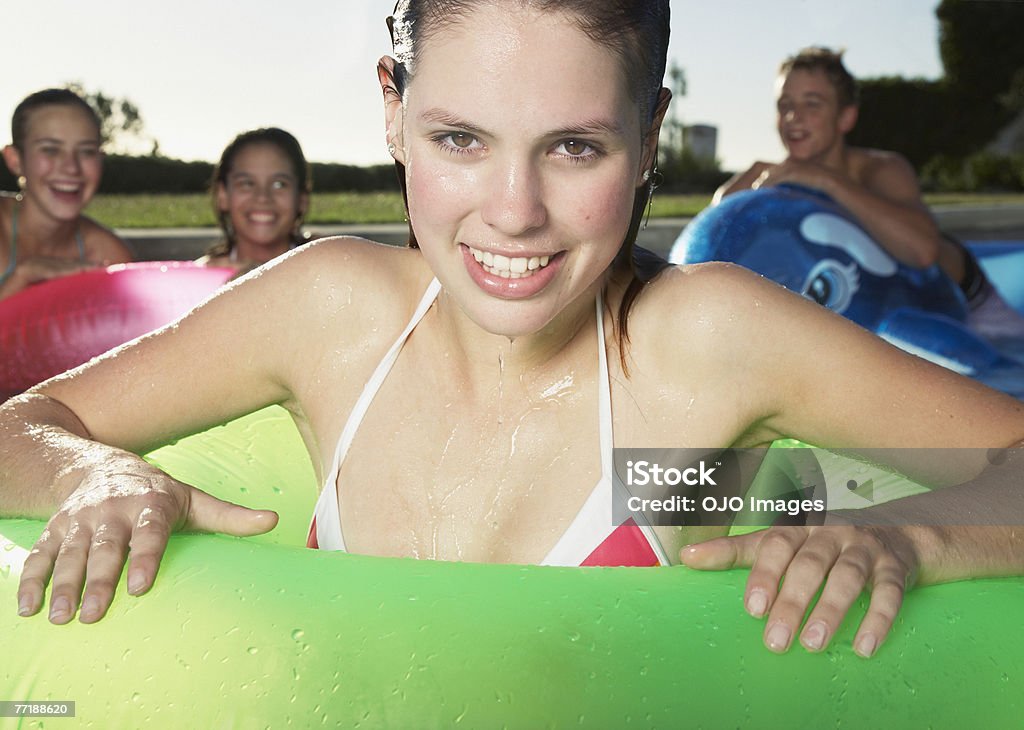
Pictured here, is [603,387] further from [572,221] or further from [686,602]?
[686,602]

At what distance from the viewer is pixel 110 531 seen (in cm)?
126

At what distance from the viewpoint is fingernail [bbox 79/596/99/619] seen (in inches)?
46.4

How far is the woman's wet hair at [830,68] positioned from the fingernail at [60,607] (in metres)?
4.77

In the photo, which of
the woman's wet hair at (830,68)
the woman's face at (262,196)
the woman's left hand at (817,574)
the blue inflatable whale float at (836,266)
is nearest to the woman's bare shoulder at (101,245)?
the woman's face at (262,196)

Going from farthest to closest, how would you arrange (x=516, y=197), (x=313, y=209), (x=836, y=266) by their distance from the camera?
1. (x=313, y=209)
2. (x=836, y=266)
3. (x=516, y=197)

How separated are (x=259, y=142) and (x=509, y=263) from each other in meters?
4.06

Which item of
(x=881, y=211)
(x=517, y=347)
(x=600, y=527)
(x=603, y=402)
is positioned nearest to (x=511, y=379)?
(x=517, y=347)

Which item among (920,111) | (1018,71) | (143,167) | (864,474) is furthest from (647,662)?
(1018,71)

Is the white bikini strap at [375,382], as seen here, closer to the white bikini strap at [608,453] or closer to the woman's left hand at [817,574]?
the white bikini strap at [608,453]

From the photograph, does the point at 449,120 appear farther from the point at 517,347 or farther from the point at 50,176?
the point at 50,176

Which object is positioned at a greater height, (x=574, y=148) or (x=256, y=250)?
(x=574, y=148)

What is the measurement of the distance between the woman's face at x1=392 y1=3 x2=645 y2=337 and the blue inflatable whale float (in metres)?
2.78

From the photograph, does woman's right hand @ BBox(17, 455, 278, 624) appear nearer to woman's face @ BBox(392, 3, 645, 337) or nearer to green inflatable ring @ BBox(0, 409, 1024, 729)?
green inflatable ring @ BBox(0, 409, 1024, 729)

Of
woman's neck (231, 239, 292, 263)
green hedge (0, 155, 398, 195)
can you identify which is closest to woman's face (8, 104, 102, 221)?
woman's neck (231, 239, 292, 263)
